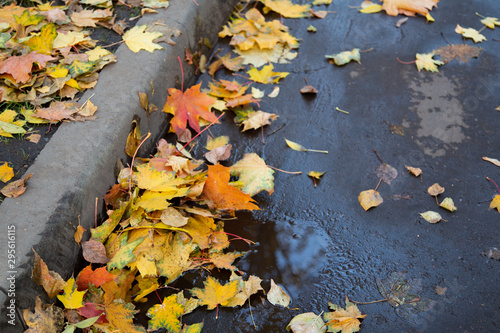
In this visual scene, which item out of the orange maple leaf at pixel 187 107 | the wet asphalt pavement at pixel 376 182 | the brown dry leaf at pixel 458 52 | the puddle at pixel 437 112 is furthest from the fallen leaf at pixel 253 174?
the brown dry leaf at pixel 458 52

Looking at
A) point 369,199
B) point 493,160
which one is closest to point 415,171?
point 369,199

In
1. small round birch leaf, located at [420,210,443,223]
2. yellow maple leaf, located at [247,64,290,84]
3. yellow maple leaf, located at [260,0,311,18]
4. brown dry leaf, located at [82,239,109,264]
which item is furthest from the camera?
yellow maple leaf, located at [260,0,311,18]

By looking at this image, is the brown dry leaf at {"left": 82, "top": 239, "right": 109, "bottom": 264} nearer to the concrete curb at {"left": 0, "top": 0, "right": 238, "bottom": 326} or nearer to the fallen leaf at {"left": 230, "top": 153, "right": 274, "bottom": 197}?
the concrete curb at {"left": 0, "top": 0, "right": 238, "bottom": 326}

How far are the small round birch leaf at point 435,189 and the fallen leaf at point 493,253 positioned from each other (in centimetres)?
39

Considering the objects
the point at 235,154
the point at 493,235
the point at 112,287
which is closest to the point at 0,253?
the point at 112,287

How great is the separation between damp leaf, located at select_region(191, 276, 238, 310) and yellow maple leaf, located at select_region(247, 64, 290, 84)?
157 centimetres

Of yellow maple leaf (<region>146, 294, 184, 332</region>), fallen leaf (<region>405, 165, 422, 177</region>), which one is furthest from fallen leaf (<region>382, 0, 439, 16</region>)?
yellow maple leaf (<region>146, 294, 184, 332</region>)

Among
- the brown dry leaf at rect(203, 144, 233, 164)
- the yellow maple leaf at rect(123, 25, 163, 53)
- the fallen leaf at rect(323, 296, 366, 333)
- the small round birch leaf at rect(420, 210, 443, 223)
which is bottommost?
the fallen leaf at rect(323, 296, 366, 333)

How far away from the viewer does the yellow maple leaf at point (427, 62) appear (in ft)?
9.85

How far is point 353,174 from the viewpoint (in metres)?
2.36

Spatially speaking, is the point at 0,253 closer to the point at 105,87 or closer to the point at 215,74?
the point at 105,87

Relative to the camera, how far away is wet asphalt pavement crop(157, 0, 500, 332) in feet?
6.07

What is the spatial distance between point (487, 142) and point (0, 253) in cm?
271

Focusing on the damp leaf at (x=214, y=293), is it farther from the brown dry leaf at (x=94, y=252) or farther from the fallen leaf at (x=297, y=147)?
the fallen leaf at (x=297, y=147)
